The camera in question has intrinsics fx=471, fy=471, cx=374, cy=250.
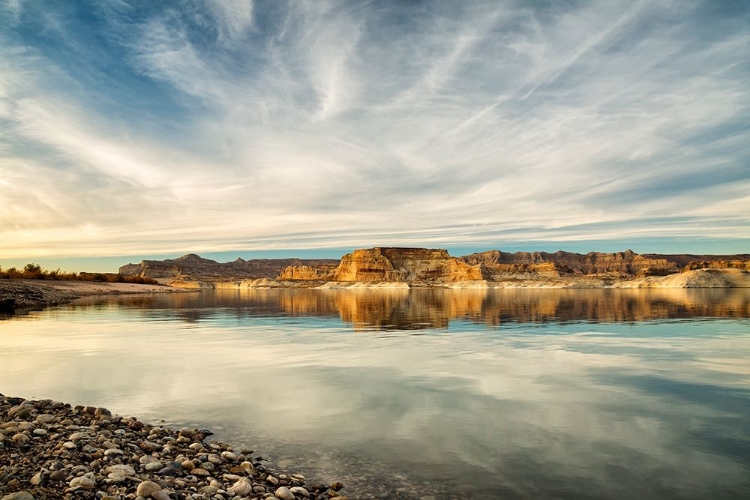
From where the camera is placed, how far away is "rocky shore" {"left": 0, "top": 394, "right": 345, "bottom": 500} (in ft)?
18.0

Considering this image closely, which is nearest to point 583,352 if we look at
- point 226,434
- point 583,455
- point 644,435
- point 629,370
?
point 629,370

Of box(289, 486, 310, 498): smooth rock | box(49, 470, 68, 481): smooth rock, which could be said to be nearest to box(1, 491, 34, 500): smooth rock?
box(49, 470, 68, 481): smooth rock

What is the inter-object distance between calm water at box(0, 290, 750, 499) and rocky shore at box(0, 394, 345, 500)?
59cm

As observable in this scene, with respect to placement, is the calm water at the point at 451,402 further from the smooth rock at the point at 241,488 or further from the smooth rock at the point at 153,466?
the smooth rock at the point at 153,466

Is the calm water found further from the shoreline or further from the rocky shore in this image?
the shoreline

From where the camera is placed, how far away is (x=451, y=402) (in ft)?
33.6

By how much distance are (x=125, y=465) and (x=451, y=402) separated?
21.0 feet

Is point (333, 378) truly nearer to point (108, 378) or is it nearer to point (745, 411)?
point (108, 378)

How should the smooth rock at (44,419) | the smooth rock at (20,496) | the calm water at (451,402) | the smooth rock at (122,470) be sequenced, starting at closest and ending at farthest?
the smooth rock at (20,496) → the smooth rock at (122,470) → the calm water at (451,402) → the smooth rock at (44,419)

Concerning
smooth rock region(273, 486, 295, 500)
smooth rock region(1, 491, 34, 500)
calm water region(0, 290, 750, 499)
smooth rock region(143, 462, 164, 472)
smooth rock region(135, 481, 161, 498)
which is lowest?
calm water region(0, 290, 750, 499)

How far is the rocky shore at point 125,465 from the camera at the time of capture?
5.48 meters

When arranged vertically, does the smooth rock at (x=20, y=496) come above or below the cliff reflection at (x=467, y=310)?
above

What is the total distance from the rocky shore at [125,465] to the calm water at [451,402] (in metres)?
0.59

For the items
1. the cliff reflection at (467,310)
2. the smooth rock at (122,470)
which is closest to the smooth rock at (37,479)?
the smooth rock at (122,470)
